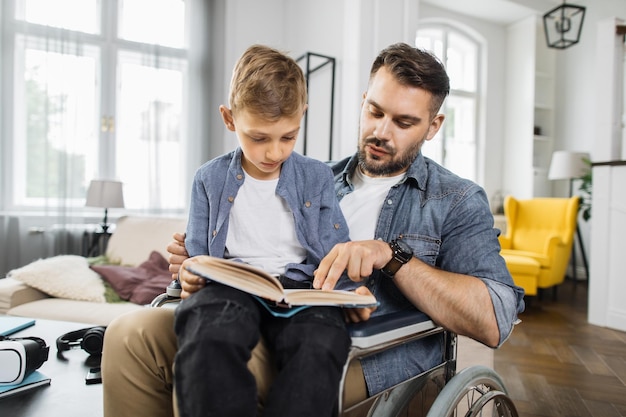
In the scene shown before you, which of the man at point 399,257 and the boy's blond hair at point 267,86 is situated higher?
the boy's blond hair at point 267,86

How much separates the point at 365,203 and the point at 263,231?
387 mm

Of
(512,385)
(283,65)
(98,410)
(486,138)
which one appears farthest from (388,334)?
(486,138)

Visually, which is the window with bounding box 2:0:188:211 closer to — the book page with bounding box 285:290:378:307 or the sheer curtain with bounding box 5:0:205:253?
the sheer curtain with bounding box 5:0:205:253

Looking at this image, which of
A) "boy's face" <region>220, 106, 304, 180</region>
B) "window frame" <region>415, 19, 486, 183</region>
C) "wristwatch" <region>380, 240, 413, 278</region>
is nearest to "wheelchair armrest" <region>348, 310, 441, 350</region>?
"wristwatch" <region>380, 240, 413, 278</region>

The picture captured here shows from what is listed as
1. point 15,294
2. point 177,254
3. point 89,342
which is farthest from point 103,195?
point 177,254

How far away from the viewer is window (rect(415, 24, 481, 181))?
5.73m

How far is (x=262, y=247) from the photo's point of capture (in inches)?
41.2

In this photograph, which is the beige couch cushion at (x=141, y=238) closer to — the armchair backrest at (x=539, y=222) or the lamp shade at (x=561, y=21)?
the armchair backrest at (x=539, y=222)

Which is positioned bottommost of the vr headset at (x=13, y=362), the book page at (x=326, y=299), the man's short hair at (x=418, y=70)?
the vr headset at (x=13, y=362)

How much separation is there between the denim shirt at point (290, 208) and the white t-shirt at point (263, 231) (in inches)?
0.9

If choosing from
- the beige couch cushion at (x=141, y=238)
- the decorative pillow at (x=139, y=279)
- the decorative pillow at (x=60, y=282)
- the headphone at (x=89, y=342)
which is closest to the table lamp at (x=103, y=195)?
the beige couch cushion at (x=141, y=238)

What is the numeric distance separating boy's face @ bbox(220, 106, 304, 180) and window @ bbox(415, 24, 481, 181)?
16.1 ft

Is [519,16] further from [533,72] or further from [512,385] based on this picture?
[512,385]

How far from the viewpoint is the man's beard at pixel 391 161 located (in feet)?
4.23
